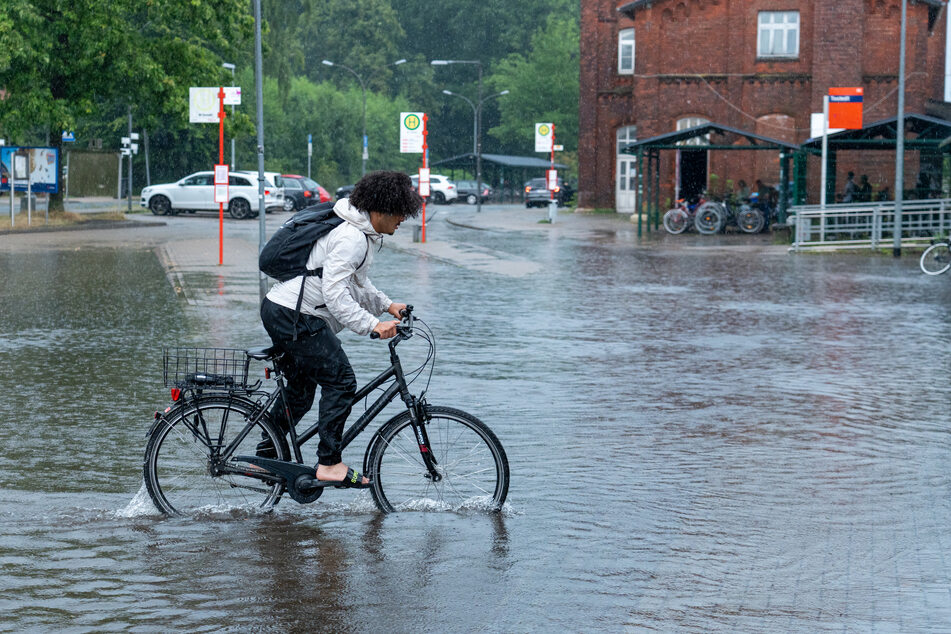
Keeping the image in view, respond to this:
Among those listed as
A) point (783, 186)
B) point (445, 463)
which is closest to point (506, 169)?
point (783, 186)

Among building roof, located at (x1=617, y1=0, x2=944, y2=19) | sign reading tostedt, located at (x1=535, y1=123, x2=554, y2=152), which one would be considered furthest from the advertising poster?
building roof, located at (x1=617, y1=0, x2=944, y2=19)

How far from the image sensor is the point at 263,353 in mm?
6199

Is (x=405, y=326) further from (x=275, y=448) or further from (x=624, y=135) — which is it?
(x=624, y=135)

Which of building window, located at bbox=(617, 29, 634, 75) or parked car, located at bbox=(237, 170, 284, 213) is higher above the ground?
building window, located at bbox=(617, 29, 634, 75)

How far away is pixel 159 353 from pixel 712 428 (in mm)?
5379

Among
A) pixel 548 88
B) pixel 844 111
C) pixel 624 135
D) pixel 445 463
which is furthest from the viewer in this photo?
pixel 548 88

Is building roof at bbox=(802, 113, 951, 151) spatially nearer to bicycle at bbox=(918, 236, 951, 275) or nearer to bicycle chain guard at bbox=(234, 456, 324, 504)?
bicycle at bbox=(918, 236, 951, 275)

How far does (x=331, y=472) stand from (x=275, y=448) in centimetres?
31

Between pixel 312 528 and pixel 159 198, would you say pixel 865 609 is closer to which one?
pixel 312 528

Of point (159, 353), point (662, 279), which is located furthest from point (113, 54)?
point (159, 353)

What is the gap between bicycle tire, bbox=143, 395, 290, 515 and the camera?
6.38m

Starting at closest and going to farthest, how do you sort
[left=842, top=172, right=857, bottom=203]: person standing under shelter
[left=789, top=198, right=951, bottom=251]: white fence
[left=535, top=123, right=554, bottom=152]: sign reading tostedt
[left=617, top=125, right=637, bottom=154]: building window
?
[left=789, top=198, right=951, bottom=251]: white fence < [left=842, top=172, right=857, bottom=203]: person standing under shelter < [left=535, top=123, right=554, bottom=152]: sign reading tostedt < [left=617, top=125, right=637, bottom=154]: building window

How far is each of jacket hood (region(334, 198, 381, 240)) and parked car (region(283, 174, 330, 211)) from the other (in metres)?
45.8

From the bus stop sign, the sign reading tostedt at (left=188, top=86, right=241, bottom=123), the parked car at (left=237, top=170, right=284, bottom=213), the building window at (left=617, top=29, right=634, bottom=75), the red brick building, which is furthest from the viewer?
the building window at (left=617, top=29, right=634, bottom=75)
